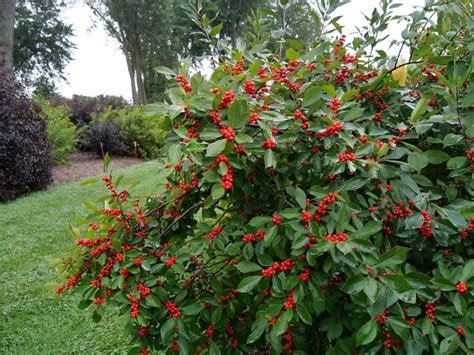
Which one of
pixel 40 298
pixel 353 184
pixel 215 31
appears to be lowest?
pixel 40 298

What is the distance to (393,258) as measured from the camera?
3.49ft

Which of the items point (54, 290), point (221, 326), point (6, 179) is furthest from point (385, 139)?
point (6, 179)

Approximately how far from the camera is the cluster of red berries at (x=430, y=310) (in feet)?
3.76

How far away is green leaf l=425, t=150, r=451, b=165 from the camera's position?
1.33 metres

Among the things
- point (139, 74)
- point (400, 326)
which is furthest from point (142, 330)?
point (139, 74)

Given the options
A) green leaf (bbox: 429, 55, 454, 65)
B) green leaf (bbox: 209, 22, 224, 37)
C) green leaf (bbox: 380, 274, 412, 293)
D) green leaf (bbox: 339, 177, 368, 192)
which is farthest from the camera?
green leaf (bbox: 209, 22, 224, 37)

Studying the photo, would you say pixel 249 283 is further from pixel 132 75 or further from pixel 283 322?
pixel 132 75

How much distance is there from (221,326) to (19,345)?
2.37 m

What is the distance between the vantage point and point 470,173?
1380 millimetres

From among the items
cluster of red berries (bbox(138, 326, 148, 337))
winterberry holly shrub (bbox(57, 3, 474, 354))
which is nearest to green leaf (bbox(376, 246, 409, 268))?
winterberry holly shrub (bbox(57, 3, 474, 354))

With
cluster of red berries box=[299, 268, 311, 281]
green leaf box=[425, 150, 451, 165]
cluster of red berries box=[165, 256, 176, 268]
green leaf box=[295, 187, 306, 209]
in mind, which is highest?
green leaf box=[425, 150, 451, 165]

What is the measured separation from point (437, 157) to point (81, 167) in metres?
11.6

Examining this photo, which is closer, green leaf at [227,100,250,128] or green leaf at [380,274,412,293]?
green leaf at [380,274,412,293]

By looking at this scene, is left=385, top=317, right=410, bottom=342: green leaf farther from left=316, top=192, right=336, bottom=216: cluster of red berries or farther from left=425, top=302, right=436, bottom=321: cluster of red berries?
left=316, top=192, right=336, bottom=216: cluster of red berries
